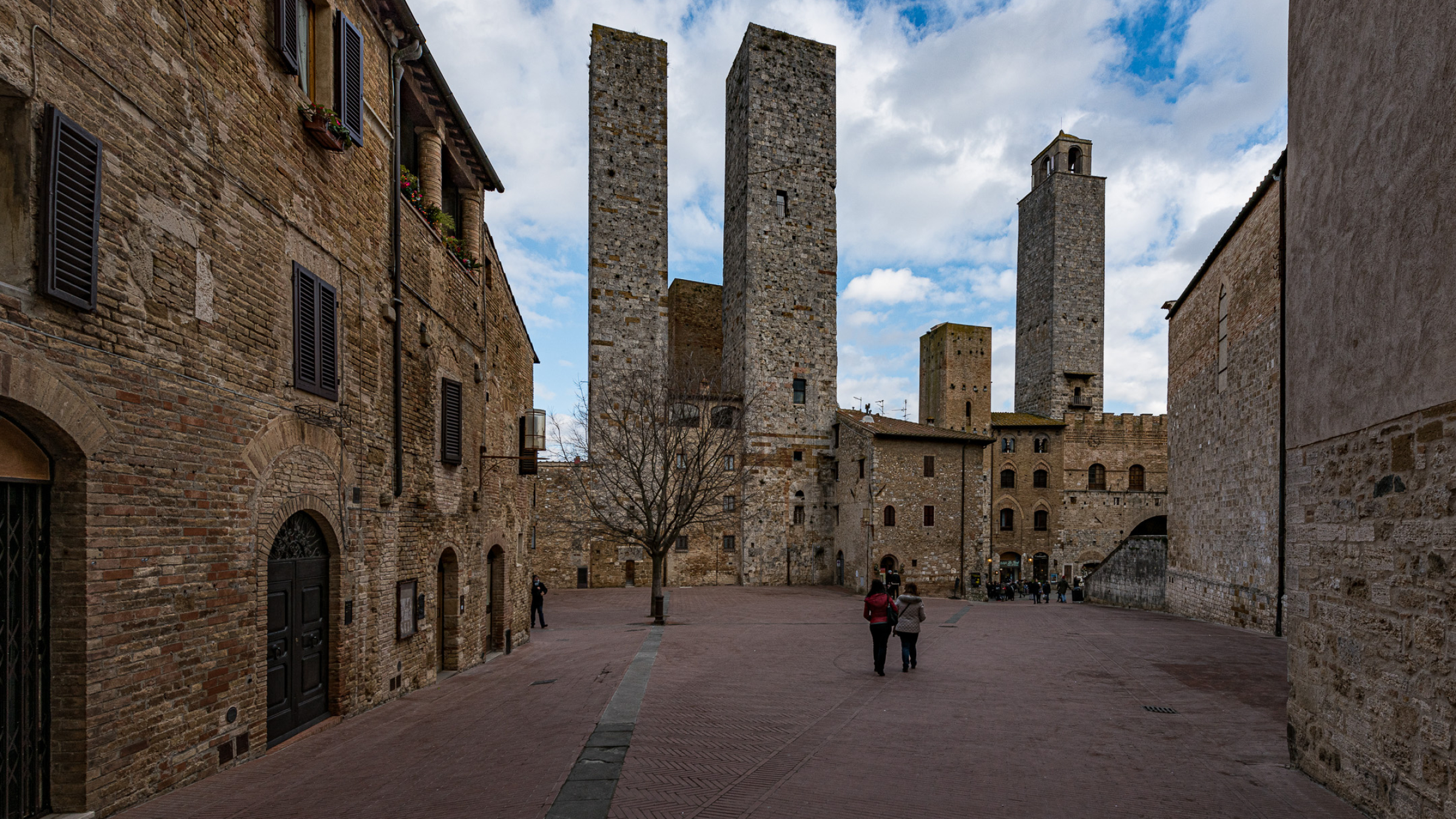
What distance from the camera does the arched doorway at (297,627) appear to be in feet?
24.7

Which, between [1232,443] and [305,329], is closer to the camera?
[305,329]

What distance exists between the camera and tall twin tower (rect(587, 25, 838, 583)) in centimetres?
3312

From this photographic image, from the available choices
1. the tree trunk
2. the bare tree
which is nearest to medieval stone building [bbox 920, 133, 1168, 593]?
the bare tree

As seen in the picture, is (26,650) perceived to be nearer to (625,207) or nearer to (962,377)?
(625,207)

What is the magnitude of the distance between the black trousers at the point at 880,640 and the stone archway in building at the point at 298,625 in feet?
24.8

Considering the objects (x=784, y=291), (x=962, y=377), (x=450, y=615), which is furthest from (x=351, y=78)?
(x=962, y=377)

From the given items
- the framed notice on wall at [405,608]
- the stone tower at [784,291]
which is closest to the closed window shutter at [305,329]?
the framed notice on wall at [405,608]

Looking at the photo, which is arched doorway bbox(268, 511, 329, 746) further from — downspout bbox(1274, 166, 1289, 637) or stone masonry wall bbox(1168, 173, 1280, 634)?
stone masonry wall bbox(1168, 173, 1280, 634)

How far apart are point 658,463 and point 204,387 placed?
25.1 m

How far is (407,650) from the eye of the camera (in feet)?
35.3

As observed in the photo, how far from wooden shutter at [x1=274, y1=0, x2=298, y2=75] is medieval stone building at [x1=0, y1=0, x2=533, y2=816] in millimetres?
40

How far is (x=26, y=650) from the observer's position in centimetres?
484

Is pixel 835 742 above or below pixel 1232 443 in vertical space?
below

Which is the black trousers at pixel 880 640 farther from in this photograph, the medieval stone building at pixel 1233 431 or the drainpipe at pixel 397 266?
the medieval stone building at pixel 1233 431
